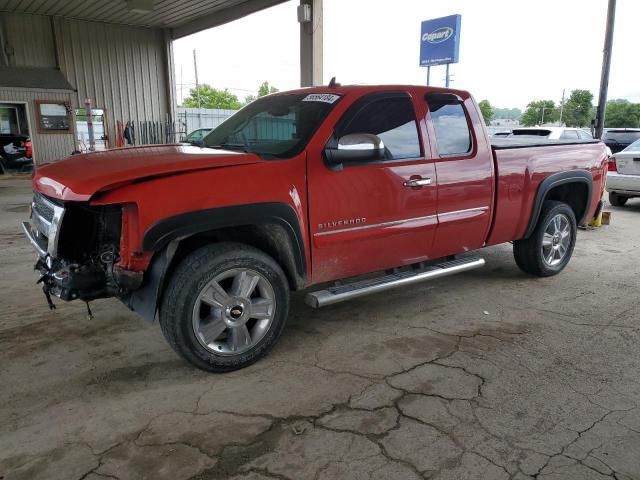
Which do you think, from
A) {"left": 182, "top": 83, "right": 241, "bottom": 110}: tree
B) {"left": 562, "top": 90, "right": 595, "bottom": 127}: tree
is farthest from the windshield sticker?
{"left": 182, "top": 83, "right": 241, "bottom": 110}: tree

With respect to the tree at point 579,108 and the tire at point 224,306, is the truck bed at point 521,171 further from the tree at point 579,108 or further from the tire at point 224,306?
the tree at point 579,108

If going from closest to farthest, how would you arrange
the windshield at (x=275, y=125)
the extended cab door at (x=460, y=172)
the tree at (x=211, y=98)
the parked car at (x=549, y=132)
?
the windshield at (x=275, y=125) < the extended cab door at (x=460, y=172) < the parked car at (x=549, y=132) < the tree at (x=211, y=98)

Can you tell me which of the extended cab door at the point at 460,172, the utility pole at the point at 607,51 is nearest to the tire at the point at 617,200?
the utility pole at the point at 607,51

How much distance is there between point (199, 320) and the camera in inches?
130

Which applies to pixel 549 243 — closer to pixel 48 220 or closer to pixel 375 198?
pixel 375 198

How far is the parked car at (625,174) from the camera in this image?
1006cm

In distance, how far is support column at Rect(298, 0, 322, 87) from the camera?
11.9 meters

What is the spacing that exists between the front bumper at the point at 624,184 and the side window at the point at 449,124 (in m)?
7.36

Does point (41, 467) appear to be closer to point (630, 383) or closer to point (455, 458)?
point (455, 458)

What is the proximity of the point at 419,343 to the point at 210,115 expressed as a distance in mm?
27283

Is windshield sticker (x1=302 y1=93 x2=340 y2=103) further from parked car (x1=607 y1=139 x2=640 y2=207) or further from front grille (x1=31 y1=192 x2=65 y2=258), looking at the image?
parked car (x1=607 y1=139 x2=640 y2=207)

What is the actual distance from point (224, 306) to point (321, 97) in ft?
5.86

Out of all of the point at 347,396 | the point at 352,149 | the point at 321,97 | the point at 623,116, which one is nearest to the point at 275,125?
the point at 321,97

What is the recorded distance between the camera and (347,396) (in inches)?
123
